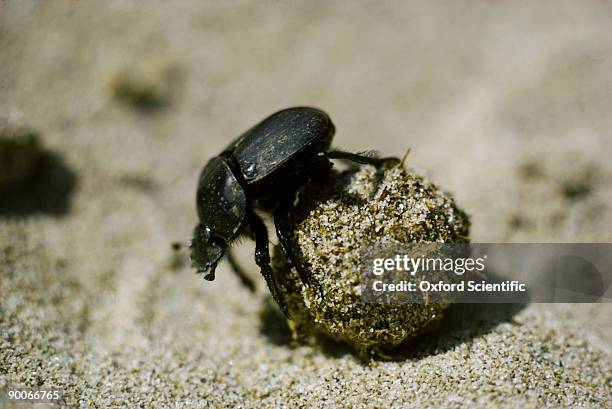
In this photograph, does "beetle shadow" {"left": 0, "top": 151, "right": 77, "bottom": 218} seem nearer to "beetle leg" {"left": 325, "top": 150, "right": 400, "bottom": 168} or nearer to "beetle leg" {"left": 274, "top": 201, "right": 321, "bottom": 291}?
"beetle leg" {"left": 274, "top": 201, "right": 321, "bottom": 291}

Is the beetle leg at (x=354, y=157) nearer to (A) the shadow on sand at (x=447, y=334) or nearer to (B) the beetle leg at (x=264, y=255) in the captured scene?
(B) the beetle leg at (x=264, y=255)

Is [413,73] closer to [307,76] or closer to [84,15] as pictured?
[307,76]

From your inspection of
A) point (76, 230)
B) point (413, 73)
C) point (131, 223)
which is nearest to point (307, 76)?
point (413, 73)

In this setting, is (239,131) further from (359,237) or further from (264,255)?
(359,237)

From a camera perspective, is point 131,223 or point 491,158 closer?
point 131,223

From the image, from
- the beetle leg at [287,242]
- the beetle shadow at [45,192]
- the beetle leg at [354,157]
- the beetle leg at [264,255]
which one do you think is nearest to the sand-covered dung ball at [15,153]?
the beetle shadow at [45,192]

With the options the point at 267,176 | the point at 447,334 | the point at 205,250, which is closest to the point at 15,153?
the point at 205,250
